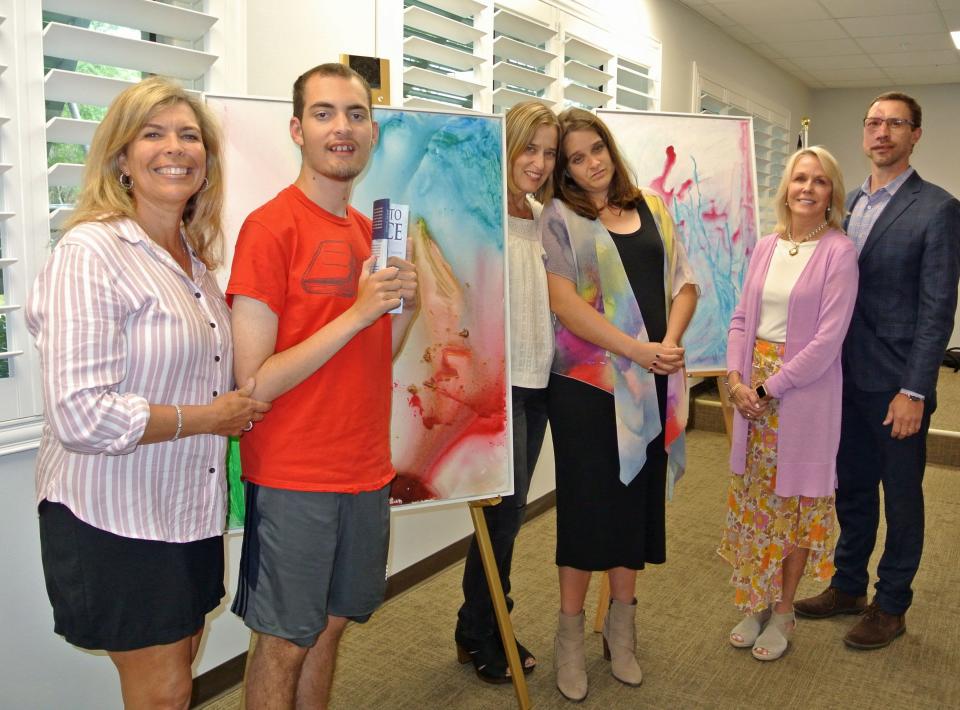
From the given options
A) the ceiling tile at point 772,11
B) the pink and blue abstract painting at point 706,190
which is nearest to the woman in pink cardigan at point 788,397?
the pink and blue abstract painting at point 706,190

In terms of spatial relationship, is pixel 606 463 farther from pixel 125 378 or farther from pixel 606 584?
pixel 125 378

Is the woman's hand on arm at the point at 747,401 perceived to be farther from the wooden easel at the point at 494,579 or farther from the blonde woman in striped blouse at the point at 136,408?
the blonde woman in striped blouse at the point at 136,408

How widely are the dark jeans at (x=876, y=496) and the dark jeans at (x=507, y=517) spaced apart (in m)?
1.13

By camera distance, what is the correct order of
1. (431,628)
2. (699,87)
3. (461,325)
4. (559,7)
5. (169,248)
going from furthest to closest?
(699,87)
(559,7)
(431,628)
(461,325)
(169,248)

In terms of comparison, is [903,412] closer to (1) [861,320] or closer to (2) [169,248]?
(1) [861,320]

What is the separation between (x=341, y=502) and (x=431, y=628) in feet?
4.55

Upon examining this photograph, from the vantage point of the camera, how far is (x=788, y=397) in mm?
2389

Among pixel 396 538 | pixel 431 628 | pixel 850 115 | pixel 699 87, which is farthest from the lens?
pixel 850 115

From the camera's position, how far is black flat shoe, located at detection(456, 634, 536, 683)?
7.68 feet

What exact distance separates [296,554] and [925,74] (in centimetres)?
733

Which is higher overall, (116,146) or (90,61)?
(90,61)

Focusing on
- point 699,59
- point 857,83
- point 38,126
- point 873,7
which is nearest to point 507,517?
point 38,126

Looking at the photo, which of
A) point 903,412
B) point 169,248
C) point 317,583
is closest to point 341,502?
point 317,583

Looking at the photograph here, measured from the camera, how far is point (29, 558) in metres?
1.82
